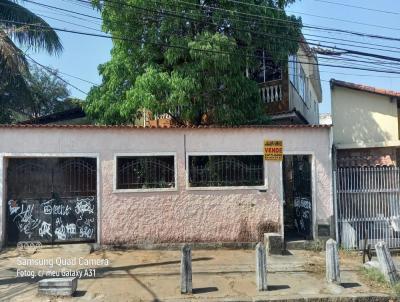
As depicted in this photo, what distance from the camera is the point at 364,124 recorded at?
11.7 meters

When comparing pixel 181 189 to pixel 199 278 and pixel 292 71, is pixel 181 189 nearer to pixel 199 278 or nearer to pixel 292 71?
pixel 199 278

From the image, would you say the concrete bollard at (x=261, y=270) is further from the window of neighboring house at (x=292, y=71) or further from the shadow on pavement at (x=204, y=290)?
the window of neighboring house at (x=292, y=71)

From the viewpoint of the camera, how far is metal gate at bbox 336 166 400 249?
1036 centimetres

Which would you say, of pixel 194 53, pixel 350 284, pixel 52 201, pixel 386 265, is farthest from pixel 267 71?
pixel 350 284

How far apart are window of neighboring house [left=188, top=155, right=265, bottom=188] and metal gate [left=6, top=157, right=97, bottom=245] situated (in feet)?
8.25

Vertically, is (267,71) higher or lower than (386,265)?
higher

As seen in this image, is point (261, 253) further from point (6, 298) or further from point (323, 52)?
point (323, 52)

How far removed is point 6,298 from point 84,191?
3895 millimetres

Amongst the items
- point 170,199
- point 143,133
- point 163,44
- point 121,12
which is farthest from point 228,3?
Answer: point 170,199

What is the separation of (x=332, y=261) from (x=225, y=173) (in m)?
3.87

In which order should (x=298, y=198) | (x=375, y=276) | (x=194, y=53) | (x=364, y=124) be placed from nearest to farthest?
(x=375, y=276) < (x=194, y=53) < (x=298, y=198) < (x=364, y=124)

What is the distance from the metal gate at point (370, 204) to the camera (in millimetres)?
10359

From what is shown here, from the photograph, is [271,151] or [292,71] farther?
[292,71]

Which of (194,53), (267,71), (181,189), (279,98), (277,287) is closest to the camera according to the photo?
(277,287)
